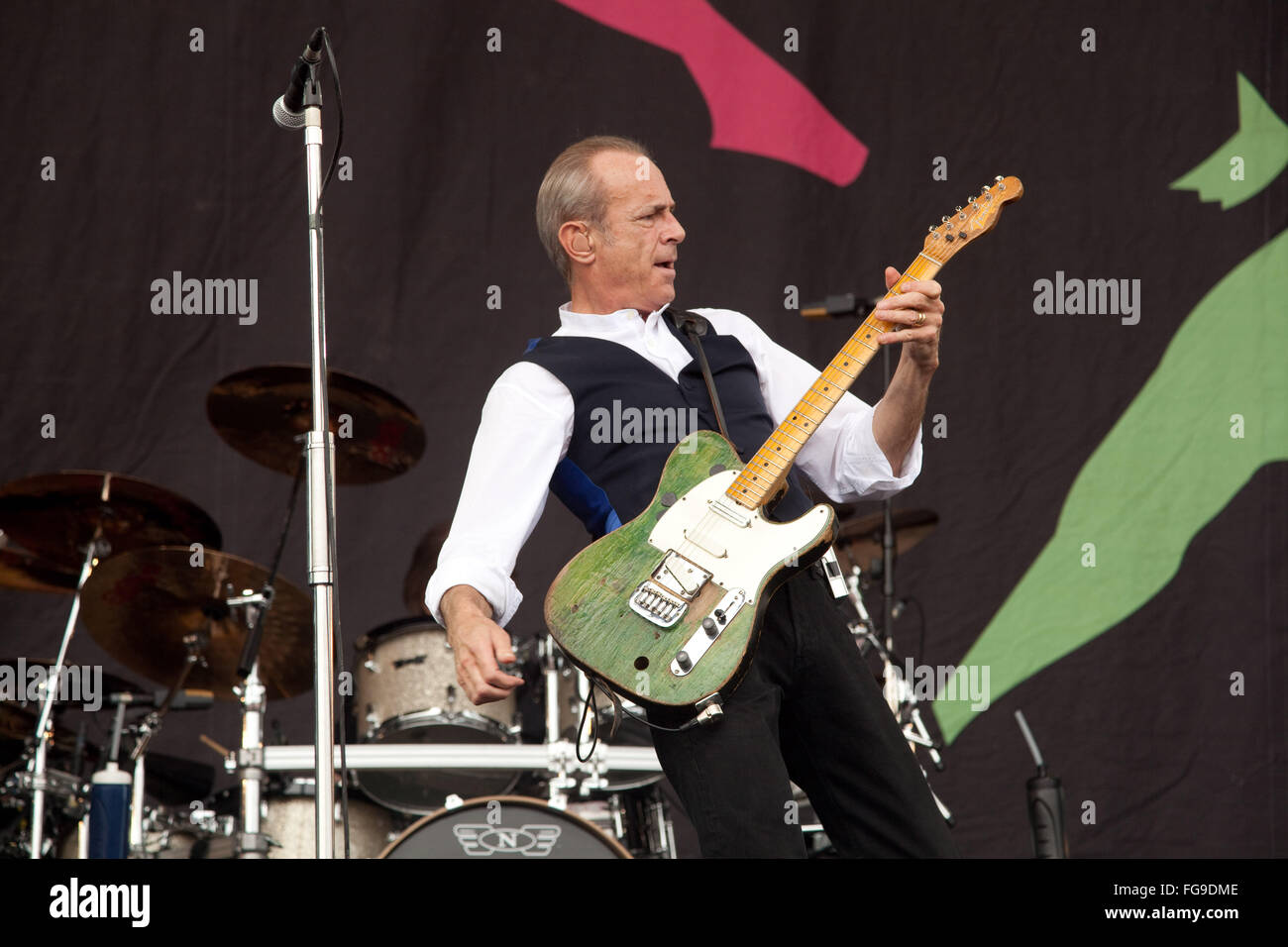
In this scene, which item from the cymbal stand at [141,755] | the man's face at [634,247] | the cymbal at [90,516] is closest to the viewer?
the man's face at [634,247]

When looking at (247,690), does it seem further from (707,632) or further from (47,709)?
(707,632)

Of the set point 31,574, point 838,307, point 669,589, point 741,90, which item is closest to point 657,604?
point 669,589

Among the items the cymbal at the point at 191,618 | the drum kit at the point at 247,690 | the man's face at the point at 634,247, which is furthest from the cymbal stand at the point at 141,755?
the man's face at the point at 634,247

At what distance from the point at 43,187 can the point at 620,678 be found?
3.60 meters

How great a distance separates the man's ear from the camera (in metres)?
2.58

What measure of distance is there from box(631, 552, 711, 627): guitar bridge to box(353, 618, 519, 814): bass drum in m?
2.21

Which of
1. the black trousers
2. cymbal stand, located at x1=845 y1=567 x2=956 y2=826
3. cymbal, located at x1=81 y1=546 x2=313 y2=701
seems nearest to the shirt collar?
the black trousers

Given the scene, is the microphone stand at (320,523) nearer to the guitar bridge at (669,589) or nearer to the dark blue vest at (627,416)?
the dark blue vest at (627,416)

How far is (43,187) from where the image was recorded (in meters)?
4.91

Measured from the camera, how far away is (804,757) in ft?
7.31

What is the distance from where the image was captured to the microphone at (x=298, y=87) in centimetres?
275

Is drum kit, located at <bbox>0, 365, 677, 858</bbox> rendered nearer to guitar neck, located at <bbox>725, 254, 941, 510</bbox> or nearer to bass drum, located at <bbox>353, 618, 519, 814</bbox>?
bass drum, located at <bbox>353, 618, 519, 814</bbox>

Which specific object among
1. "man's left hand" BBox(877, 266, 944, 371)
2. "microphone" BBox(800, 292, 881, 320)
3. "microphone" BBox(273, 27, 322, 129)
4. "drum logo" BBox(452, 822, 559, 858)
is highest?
"microphone" BBox(800, 292, 881, 320)

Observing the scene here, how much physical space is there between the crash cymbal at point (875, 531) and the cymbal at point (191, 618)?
1.68 meters
